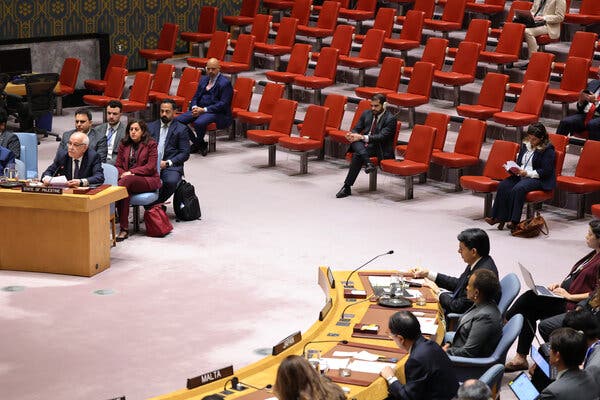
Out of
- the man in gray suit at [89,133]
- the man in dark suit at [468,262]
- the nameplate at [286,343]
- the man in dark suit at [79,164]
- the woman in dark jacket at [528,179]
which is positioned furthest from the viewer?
the woman in dark jacket at [528,179]

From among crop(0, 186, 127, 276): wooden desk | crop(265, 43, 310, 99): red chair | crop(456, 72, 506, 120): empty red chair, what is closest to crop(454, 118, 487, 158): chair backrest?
crop(456, 72, 506, 120): empty red chair

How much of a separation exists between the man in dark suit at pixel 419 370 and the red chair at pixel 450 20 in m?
10.4

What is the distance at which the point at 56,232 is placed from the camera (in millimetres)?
9617

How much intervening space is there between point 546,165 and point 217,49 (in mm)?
7107

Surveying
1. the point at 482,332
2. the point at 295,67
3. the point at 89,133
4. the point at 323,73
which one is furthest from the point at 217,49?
the point at 482,332

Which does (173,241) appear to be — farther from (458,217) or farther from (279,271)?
(458,217)

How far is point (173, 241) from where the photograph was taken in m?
10.6

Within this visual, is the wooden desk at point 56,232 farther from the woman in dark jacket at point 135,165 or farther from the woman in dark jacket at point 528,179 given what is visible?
the woman in dark jacket at point 528,179

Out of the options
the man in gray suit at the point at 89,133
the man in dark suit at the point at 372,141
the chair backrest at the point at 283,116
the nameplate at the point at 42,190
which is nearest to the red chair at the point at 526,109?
the man in dark suit at the point at 372,141

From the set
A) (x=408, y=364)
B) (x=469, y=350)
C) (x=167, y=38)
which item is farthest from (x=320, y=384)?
(x=167, y=38)

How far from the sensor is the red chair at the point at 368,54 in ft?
49.5

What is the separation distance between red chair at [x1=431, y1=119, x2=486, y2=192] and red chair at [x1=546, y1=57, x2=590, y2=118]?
143 cm

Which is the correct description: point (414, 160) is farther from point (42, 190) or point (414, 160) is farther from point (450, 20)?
point (450, 20)

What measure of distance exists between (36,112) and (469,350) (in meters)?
9.65
